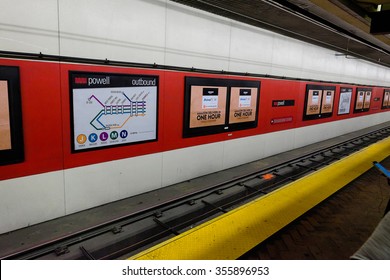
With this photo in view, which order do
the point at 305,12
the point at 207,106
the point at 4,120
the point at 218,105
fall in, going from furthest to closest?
the point at 218,105
the point at 207,106
the point at 305,12
the point at 4,120

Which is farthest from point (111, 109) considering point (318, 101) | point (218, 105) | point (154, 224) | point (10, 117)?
point (318, 101)

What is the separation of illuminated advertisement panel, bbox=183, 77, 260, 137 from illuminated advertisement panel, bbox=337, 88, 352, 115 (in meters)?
5.88

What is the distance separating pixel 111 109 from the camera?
4.16 meters

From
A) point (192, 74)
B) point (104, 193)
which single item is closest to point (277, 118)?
point (192, 74)

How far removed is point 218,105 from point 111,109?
94.8 inches

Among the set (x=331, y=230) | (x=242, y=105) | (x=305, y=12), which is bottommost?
(x=331, y=230)

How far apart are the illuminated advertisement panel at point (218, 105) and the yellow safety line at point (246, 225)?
1.96 meters

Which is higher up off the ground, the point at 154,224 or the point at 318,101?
the point at 318,101

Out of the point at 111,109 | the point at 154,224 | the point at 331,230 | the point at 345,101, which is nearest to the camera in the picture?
the point at 154,224

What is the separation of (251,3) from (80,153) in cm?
332

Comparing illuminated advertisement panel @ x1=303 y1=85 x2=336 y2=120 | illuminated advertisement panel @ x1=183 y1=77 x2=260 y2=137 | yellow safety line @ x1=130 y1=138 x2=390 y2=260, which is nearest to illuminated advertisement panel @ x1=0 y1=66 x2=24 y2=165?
yellow safety line @ x1=130 y1=138 x2=390 y2=260

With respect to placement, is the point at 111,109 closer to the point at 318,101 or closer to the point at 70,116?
the point at 70,116

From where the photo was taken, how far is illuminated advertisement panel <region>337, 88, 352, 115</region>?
11003 mm

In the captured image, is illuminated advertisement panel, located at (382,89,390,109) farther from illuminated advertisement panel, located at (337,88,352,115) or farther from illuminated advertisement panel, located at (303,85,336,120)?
illuminated advertisement panel, located at (303,85,336,120)
